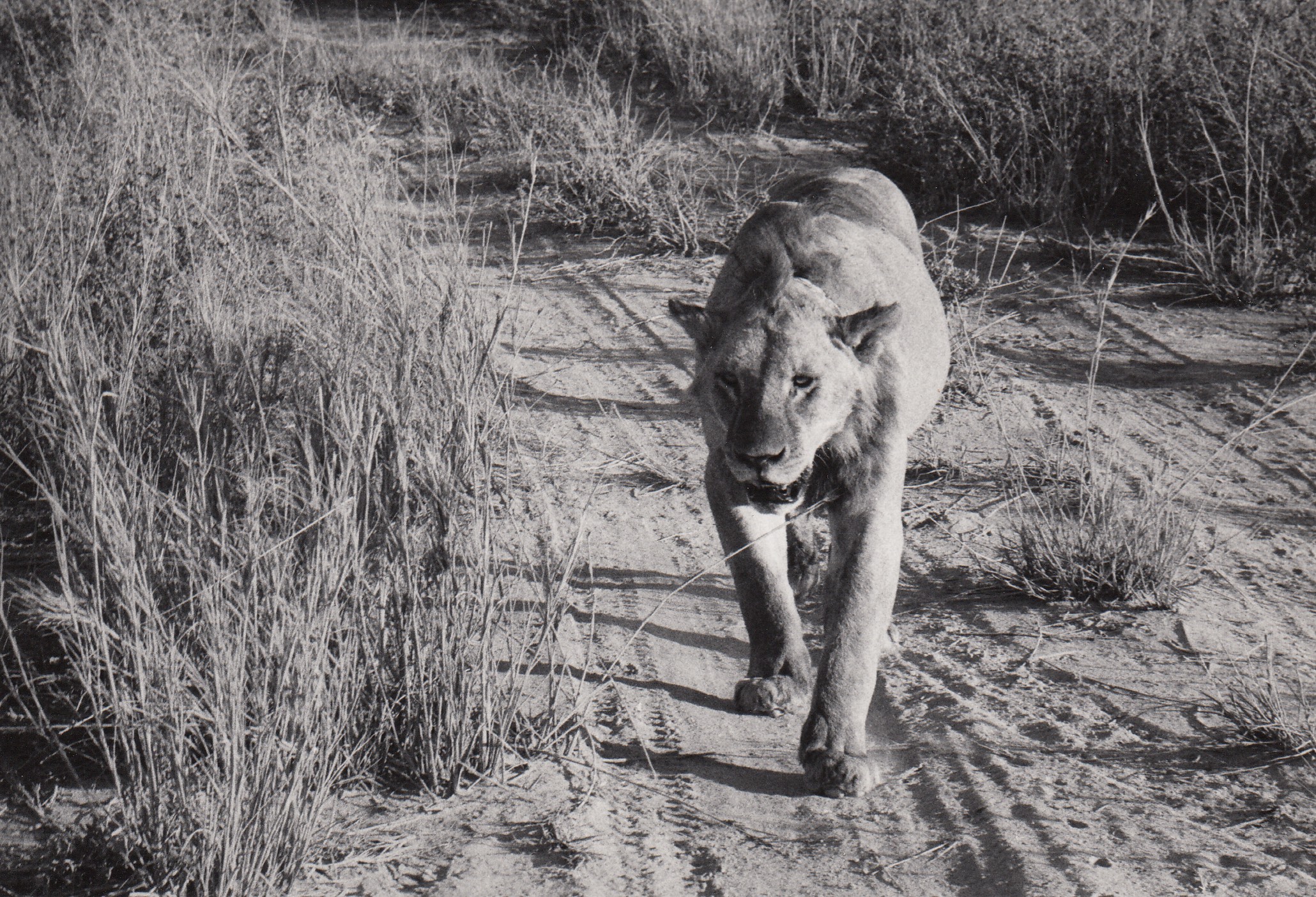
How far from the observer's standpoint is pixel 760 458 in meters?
3.77

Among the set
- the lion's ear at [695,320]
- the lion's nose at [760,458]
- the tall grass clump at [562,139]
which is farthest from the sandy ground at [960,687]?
the tall grass clump at [562,139]

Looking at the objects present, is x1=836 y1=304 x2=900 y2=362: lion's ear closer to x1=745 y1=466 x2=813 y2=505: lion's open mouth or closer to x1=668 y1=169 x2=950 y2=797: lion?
x1=668 y1=169 x2=950 y2=797: lion

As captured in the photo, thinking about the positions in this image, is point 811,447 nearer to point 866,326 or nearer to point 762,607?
point 866,326

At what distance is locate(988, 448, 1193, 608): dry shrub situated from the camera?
179 inches

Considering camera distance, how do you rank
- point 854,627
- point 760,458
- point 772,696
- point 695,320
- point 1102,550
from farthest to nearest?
point 1102,550
point 695,320
point 772,696
point 854,627
point 760,458

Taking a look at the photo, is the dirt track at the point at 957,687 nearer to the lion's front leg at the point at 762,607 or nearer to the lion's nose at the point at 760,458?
the lion's front leg at the point at 762,607

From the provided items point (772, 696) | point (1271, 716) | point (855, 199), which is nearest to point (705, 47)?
point (855, 199)

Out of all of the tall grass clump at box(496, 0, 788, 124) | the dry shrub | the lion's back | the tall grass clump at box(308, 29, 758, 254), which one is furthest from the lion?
the tall grass clump at box(496, 0, 788, 124)

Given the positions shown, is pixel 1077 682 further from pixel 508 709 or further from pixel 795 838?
pixel 508 709

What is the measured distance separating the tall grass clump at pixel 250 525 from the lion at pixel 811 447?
0.73 meters

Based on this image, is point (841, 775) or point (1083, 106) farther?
point (1083, 106)

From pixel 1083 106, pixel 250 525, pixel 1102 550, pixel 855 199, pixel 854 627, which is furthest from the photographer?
pixel 1083 106

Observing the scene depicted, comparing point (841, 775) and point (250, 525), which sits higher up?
point (250, 525)

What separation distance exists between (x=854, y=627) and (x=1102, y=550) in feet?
4.09
